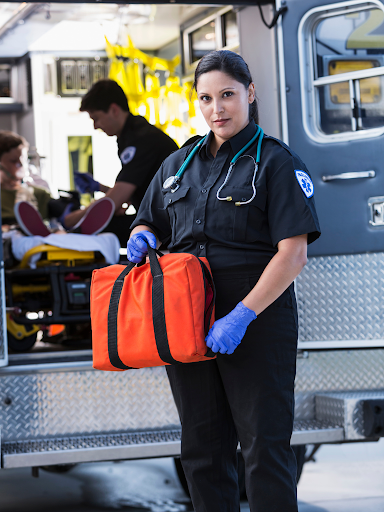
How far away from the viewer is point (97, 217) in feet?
13.8

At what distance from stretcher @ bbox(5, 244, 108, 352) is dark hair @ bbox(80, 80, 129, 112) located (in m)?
1.03

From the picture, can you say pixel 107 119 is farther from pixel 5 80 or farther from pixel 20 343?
pixel 5 80

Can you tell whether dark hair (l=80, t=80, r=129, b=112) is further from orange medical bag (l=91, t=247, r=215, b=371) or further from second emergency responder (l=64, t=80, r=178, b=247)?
orange medical bag (l=91, t=247, r=215, b=371)

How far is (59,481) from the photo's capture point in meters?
4.16

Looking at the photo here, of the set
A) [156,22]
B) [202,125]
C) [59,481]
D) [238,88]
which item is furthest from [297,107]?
[156,22]

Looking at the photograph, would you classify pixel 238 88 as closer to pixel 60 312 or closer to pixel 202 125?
pixel 60 312

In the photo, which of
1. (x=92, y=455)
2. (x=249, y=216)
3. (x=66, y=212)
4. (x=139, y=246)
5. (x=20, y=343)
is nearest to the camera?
(x=249, y=216)

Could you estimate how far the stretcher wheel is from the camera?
397 cm

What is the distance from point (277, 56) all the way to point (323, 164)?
55 cm

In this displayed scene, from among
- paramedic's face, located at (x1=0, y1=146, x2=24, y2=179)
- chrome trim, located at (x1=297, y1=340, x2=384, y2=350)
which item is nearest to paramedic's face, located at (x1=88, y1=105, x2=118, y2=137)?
paramedic's face, located at (x1=0, y1=146, x2=24, y2=179)

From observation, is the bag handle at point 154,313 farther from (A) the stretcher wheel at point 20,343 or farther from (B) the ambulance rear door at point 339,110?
(A) the stretcher wheel at point 20,343

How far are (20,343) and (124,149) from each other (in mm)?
1341

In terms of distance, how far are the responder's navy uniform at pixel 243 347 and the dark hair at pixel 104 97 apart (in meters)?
2.59

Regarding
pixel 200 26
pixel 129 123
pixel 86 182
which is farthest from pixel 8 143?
pixel 200 26
